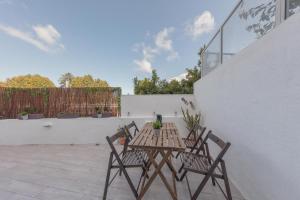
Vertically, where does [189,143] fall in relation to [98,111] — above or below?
below

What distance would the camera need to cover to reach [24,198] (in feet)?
7.06

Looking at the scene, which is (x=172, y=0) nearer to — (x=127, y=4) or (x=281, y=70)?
(x=127, y=4)

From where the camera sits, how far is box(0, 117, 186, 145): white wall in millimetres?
4730

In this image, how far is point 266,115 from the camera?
1.70m

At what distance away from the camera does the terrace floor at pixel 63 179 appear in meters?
2.21

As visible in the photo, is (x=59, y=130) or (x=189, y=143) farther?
(x=59, y=130)

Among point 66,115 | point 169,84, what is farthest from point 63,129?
point 169,84

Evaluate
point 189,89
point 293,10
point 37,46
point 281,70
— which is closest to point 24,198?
point 281,70

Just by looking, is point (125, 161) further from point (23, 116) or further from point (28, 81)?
point (28, 81)

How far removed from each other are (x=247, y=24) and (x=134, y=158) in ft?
8.36

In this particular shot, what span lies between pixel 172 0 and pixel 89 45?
15.6ft

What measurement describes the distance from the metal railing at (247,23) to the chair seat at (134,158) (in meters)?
2.23

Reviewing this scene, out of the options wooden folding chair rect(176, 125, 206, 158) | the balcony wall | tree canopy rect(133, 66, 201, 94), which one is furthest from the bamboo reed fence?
tree canopy rect(133, 66, 201, 94)

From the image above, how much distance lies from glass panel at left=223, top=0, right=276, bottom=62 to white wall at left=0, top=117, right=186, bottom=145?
286cm
